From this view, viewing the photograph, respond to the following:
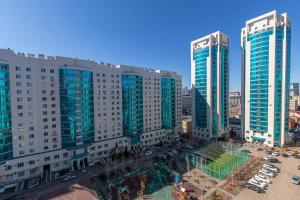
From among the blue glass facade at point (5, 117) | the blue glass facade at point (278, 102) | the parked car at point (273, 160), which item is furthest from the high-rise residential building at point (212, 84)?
the blue glass facade at point (5, 117)

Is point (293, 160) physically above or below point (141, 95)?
below

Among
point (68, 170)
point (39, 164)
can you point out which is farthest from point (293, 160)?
point (39, 164)

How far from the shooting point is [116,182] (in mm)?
39375

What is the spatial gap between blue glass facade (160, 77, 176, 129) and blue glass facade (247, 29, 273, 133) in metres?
35.2

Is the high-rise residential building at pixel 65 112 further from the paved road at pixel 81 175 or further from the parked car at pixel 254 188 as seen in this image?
the parked car at pixel 254 188

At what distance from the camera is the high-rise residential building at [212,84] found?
71.1 m

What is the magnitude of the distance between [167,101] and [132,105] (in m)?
19.5

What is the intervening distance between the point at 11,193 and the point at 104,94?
35.0 m

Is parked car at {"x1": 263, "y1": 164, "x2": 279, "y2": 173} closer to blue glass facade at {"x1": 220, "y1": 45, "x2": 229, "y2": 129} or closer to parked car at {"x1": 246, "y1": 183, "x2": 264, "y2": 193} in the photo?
parked car at {"x1": 246, "y1": 183, "x2": 264, "y2": 193}

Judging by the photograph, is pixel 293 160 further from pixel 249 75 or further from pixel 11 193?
pixel 11 193

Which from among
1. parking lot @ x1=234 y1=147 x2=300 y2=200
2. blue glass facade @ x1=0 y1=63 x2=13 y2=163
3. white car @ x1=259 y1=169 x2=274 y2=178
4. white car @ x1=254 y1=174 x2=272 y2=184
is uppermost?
blue glass facade @ x1=0 y1=63 x2=13 y2=163

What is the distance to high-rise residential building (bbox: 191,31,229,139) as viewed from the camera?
71125 mm

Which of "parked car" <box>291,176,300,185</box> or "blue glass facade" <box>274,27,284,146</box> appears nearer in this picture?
"parked car" <box>291,176,300,185</box>

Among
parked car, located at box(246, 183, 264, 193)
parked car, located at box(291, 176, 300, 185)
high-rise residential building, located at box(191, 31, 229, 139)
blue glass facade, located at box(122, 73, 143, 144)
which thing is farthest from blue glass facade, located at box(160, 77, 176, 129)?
parked car, located at box(291, 176, 300, 185)
